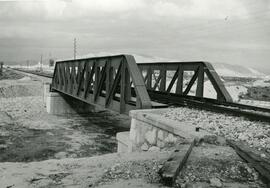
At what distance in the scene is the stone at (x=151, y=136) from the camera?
6.78m

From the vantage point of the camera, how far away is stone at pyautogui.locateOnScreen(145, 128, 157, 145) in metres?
6.78

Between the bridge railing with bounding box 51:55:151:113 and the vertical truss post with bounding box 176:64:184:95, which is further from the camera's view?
the vertical truss post with bounding box 176:64:184:95

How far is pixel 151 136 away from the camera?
22.7 ft

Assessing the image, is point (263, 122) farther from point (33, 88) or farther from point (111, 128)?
point (33, 88)

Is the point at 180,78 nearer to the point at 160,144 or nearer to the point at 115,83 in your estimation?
the point at 115,83

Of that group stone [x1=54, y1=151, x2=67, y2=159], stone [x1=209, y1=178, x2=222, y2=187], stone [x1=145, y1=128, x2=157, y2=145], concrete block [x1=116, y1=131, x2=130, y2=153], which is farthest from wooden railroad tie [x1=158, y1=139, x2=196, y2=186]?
stone [x1=54, y1=151, x2=67, y2=159]

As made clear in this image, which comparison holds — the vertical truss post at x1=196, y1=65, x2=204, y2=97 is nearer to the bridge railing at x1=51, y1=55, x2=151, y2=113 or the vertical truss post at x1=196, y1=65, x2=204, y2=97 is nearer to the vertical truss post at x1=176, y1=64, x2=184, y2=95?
the vertical truss post at x1=176, y1=64, x2=184, y2=95

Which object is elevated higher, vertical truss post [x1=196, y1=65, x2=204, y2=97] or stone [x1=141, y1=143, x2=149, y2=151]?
vertical truss post [x1=196, y1=65, x2=204, y2=97]

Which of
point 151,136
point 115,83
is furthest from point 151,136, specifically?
point 115,83

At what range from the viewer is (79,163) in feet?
17.6

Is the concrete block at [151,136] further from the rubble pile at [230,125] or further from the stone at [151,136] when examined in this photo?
the rubble pile at [230,125]

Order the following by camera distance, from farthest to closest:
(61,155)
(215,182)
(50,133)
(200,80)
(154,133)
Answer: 1. (50,133)
2. (200,80)
3. (61,155)
4. (154,133)
5. (215,182)

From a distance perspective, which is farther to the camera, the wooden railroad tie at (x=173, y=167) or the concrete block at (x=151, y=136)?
the concrete block at (x=151, y=136)

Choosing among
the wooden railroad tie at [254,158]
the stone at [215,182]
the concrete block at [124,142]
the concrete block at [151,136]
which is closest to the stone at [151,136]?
the concrete block at [151,136]
